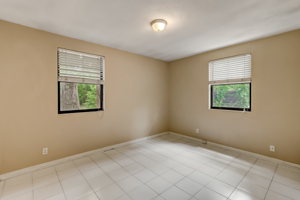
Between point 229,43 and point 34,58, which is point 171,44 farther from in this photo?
point 34,58

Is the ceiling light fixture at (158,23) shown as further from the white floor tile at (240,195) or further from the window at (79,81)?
the white floor tile at (240,195)

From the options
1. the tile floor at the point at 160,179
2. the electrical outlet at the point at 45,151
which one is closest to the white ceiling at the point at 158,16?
the electrical outlet at the point at 45,151

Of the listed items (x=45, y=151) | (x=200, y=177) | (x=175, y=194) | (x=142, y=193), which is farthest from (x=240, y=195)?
(x=45, y=151)

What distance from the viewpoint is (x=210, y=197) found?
1780 millimetres

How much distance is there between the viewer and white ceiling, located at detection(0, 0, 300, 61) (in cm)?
180

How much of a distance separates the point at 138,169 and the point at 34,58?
2.72 m

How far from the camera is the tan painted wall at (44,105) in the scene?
7.24 feet

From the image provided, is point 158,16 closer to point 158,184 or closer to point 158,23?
point 158,23

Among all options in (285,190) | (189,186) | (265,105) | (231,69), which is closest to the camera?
(285,190)

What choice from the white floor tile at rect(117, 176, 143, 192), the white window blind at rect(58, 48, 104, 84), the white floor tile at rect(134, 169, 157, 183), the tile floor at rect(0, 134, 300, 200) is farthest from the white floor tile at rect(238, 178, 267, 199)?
the white window blind at rect(58, 48, 104, 84)

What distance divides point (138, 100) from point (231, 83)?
2446mm

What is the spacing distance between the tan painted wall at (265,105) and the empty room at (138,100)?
2cm

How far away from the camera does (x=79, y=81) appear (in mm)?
2938

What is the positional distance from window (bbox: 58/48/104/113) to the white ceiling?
1.43 feet
